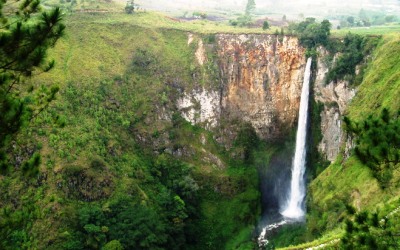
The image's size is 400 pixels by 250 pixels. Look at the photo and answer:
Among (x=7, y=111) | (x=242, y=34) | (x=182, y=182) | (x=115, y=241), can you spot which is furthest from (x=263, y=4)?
(x=7, y=111)

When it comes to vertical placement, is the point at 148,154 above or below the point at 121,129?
below

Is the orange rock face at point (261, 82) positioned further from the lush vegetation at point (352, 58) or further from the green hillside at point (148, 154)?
the lush vegetation at point (352, 58)

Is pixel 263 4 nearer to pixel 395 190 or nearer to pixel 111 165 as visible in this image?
pixel 111 165

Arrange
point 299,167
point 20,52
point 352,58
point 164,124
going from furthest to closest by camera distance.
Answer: point 164,124
point 299,167
point 352,58
point 20,52

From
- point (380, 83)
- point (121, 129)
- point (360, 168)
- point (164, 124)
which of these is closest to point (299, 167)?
point (360, 168)

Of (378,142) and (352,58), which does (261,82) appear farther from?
(378,142)

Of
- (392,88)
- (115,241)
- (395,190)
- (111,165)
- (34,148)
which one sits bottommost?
(115,241)
